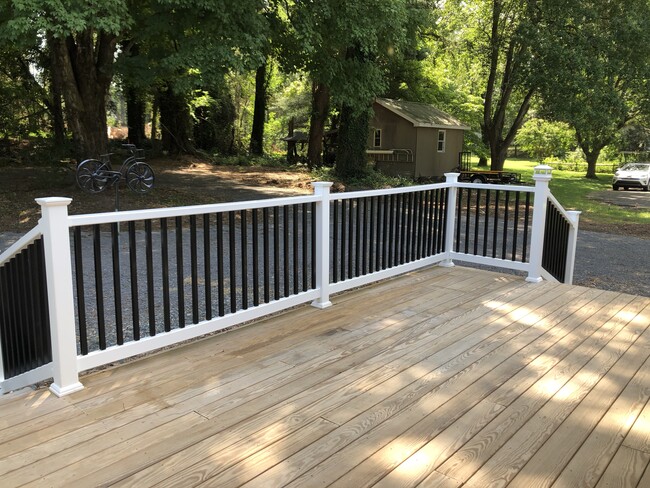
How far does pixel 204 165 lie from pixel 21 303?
698 inches

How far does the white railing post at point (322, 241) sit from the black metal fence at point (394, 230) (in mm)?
188

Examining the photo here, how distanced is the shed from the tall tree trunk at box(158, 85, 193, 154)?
24.9 feet

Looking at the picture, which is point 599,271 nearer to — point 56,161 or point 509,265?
point 509,265

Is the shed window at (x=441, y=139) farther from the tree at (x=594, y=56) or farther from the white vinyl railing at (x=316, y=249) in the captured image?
the white vinyl railing at (x=316, y=249)

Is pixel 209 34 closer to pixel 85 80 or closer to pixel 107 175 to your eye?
pixel 107 175

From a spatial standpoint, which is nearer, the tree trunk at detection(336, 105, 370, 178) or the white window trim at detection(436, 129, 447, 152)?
the tree trunk at detection(336, 105, 370, 178)

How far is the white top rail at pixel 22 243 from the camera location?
99.6 inches

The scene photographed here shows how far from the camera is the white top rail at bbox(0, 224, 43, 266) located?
8.30ft

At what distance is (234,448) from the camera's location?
85.0 inches

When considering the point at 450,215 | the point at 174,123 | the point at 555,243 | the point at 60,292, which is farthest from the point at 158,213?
the point at 174,123

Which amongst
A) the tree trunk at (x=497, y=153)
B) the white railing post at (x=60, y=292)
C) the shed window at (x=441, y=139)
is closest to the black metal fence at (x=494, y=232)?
the tree trunk at (x=497, y=153)

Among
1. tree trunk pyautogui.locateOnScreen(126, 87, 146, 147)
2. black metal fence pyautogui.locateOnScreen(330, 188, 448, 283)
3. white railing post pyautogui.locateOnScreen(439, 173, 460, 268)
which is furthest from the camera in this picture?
tree trunk pyautogui.locateOnScreen(126, 87, 146, 147)

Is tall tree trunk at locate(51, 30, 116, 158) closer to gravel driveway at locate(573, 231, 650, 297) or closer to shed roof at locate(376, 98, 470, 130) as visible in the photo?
gravel driveway at locate(573, 231, 650, 297)

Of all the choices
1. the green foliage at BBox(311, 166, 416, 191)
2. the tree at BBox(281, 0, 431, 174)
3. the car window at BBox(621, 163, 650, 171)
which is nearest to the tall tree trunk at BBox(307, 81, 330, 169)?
the green foliage at BBox(311, 166, 416, 191)
